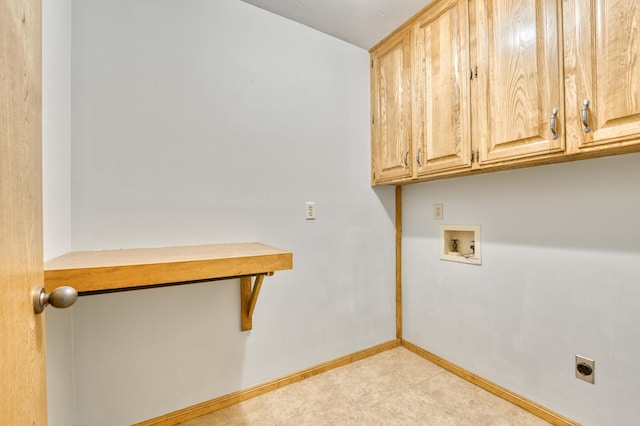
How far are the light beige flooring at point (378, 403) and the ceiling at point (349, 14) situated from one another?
231 centimetres

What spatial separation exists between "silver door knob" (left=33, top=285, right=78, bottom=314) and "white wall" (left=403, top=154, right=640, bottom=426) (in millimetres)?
1955

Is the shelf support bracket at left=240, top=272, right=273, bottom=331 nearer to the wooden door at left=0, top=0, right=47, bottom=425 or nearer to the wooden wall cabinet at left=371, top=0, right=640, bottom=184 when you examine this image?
the wooden door at left=0, top=0, right=47, bottom=425

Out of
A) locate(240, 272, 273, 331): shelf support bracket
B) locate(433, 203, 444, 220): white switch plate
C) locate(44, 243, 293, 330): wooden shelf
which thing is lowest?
locate(240, 272, 273, 331): shelf support bracket

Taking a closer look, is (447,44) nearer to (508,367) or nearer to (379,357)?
(508,367)

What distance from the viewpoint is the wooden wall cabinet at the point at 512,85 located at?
1.11 m

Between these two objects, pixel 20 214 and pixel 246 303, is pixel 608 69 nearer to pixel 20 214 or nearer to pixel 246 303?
pixel 20 214

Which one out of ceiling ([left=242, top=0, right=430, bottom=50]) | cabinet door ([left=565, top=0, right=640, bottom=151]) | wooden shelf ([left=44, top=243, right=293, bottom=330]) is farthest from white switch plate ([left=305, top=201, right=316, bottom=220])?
cabinet door ([left=565, top=0, right=640, bottom=151])

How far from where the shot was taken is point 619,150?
3.84ft

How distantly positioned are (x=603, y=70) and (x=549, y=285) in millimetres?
1025

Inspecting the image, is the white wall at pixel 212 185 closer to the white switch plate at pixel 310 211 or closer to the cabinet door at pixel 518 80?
the white switch plate at pixel 310 211

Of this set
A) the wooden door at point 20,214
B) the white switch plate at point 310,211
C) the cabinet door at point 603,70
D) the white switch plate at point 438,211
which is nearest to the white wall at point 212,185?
the white switch plate at point 310,211

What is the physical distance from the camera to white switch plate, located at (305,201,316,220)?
1.94m

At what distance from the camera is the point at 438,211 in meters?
2.10

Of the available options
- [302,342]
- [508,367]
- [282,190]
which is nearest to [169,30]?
[282,190]
